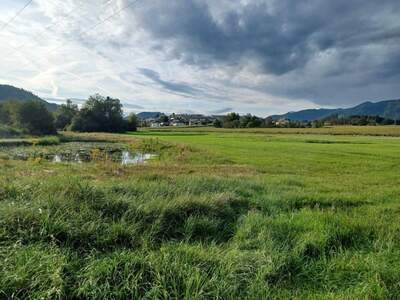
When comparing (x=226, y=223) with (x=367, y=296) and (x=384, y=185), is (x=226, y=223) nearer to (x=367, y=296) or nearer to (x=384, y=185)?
(x=367, y=296)

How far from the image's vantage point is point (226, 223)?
638cm

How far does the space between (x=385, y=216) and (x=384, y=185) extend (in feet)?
20.3

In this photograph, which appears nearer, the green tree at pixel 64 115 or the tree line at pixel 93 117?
the tree line at pixel 93 117

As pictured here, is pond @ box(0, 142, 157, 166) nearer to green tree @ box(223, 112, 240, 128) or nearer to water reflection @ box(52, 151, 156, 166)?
water reflection @ box(52, 151, 156, 166)

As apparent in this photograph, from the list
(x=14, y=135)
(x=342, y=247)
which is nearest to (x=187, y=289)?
(x=342, y=247)

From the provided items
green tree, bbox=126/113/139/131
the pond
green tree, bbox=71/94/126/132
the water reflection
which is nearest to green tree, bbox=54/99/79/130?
green tree, bbox=71/94/126/132

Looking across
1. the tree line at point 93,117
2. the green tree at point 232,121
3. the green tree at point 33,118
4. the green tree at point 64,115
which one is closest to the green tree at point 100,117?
the tree line at point 93,117

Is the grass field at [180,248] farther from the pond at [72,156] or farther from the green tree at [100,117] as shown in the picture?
the green tree at [100,117]

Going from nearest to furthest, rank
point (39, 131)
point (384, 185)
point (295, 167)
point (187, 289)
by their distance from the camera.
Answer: point (187, 289) → point (384, 185) → point (295, 167) → point (39, 131)

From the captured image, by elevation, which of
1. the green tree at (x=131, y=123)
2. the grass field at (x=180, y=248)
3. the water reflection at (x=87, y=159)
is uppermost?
the green tree at (x=131, y=123)

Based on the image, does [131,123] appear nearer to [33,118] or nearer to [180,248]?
[33,118]

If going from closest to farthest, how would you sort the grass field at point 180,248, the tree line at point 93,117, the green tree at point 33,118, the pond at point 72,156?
the grass field at point 180,248, the pond at point 72,156, the green tree at point 33,118, the tree line at point 93,117

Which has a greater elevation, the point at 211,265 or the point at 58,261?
the point at 58,261

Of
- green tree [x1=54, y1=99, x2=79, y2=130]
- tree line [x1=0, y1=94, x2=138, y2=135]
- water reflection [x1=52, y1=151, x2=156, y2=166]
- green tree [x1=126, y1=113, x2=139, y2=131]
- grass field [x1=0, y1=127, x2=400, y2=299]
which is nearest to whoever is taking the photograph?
grass field [x1=0, y1=127, x2=400, y2=299]
